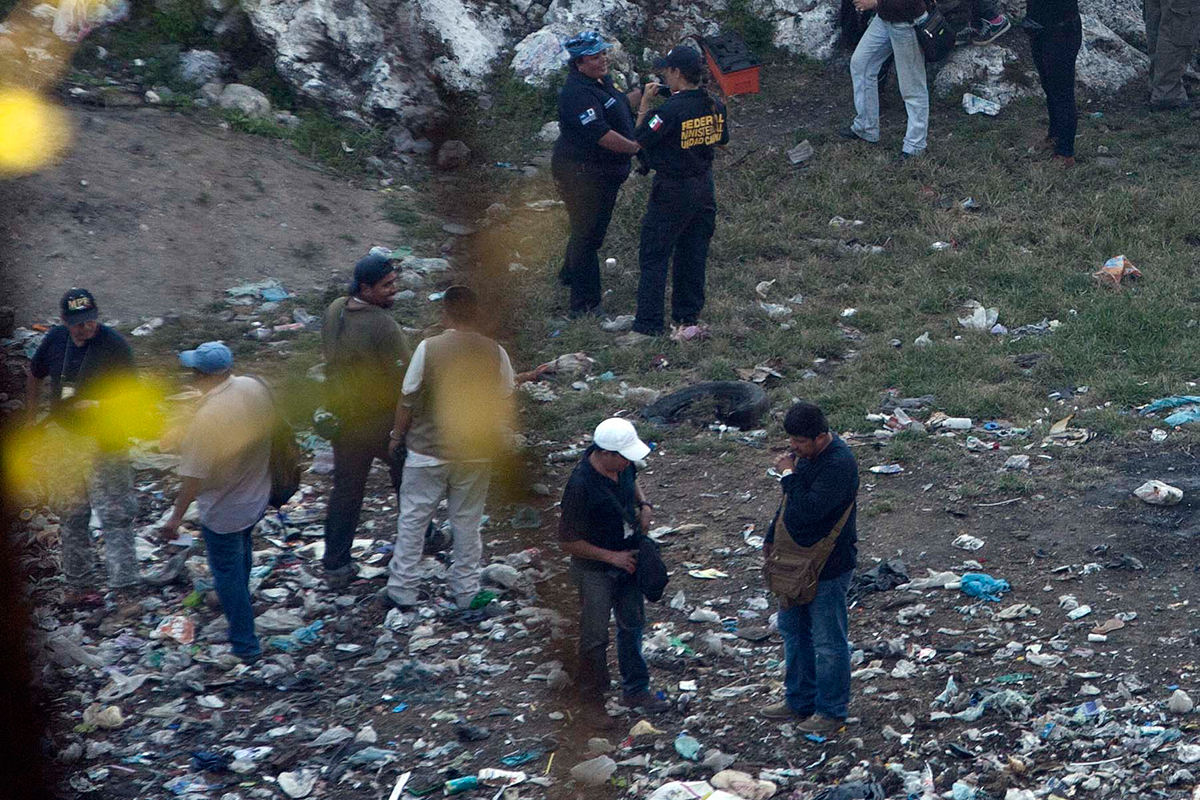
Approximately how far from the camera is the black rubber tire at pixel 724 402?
27.0 feet

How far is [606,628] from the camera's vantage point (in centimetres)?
537

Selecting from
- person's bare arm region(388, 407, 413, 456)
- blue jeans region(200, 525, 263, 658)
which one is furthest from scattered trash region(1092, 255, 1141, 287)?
blue jeans region(200, 525, 263, 658)

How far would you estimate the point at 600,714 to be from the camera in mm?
5441

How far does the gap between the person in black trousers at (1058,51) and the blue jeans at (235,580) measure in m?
8.58

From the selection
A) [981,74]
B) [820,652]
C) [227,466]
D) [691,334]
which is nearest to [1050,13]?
Answer: [981,74]

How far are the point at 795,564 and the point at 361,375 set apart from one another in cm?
246

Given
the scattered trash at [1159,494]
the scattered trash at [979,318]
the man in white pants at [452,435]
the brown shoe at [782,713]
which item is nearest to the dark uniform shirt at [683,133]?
the scattered trash at [979,318]

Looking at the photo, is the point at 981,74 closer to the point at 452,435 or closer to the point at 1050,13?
the point at 1050,13

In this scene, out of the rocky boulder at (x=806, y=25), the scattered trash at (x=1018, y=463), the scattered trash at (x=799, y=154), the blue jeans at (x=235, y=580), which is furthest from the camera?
the rocky boulder at (x=806, y=25)

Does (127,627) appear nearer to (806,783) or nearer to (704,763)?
(704,763)

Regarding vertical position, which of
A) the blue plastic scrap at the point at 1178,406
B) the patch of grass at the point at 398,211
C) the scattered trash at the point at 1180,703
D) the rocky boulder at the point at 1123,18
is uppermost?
the rocky boulder at the point at 1123,18

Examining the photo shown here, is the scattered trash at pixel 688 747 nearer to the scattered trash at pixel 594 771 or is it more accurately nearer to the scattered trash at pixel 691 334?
the scattered trash at pixel 594 771

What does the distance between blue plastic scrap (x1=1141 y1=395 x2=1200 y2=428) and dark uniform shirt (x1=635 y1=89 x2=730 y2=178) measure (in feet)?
11.1

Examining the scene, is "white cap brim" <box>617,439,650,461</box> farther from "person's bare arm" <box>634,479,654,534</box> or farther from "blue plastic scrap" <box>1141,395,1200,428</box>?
"blue plastic scrap" <box>1141,395,1200,428</box>
